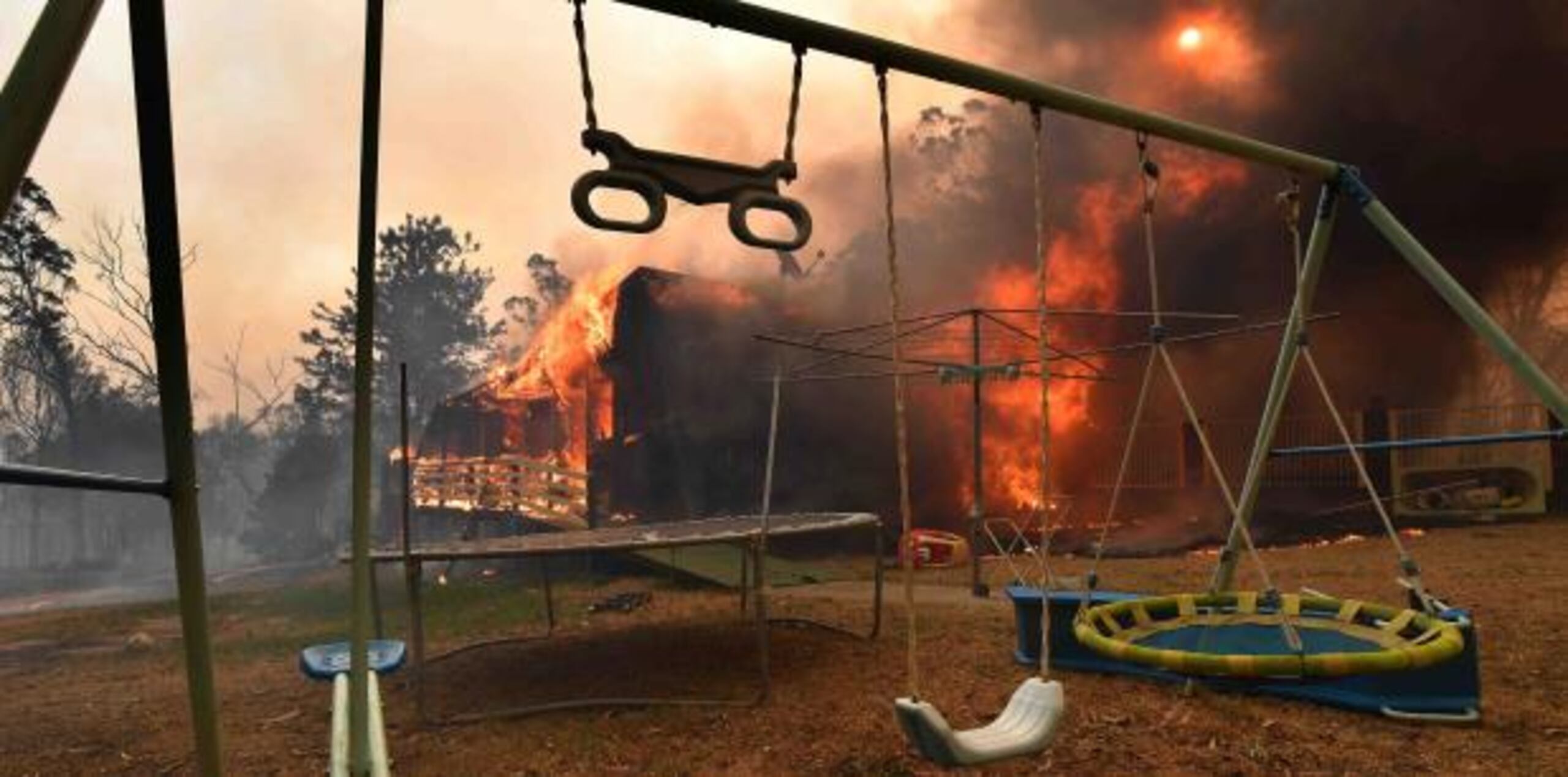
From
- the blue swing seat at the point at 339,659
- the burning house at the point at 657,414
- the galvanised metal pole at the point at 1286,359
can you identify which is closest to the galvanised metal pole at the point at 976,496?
the galvanised metal pole at the point at 1286,359

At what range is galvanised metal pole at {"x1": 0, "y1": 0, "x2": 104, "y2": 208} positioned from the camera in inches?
62.2

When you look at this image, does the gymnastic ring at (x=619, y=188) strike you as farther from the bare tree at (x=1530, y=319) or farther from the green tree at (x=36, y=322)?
the green tree at (x=36, y=322)

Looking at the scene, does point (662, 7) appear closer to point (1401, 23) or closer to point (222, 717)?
point (222, 717)

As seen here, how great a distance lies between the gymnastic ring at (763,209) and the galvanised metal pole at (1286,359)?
2863mm

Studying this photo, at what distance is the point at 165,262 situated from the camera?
82.7 inches

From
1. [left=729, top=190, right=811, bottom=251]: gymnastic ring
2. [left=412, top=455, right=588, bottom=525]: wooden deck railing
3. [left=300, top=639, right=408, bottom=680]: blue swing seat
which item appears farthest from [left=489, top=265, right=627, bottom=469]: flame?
[left=729, top=190, right=811, bottom=251]: gymnastic ring

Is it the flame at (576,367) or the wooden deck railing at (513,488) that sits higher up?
the flame at (576,367)

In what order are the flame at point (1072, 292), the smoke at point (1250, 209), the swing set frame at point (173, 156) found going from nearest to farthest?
1. the swing set frame at point (173, 156)
2. the smoke at point (1250, 209)
3. the flame at point (1072, 292)


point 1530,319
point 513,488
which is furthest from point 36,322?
point 1530,319

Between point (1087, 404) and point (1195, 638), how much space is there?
1643cm

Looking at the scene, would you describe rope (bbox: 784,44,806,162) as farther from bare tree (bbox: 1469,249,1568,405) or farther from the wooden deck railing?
bare tree (bbox: 1469,249,1568,405)

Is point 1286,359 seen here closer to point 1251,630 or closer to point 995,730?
point 1251,630

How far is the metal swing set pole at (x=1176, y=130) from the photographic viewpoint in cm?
323

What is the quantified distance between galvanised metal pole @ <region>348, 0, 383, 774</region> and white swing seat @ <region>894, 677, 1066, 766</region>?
150 centimetres
